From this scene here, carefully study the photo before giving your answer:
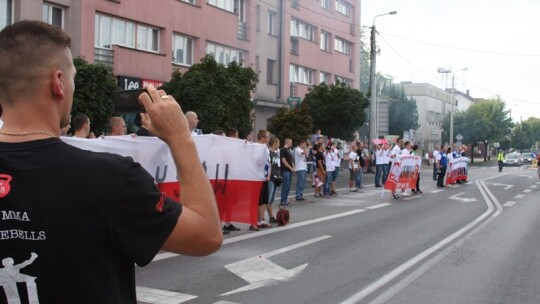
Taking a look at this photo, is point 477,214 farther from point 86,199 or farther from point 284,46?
point 284,46

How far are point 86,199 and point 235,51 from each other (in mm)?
30773

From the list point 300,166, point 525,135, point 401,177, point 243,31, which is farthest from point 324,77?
point 525,135

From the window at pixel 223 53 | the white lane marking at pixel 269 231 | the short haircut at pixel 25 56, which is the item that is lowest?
the white lane marking at pixel 269 231

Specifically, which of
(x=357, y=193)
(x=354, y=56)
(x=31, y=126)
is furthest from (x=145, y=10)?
(x=354, y=56)

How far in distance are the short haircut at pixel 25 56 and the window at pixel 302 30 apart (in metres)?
38.0

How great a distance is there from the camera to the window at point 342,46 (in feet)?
153

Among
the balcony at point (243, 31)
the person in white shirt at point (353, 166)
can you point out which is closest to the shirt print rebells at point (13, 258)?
the person in white shirt at point (353, 166)

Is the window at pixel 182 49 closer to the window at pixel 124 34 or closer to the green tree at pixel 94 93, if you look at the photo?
the window at pixel 124 34

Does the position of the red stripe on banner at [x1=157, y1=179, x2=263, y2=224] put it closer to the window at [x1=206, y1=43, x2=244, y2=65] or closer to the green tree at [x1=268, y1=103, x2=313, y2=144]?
the green tree at [x1=268, y1=103, x2=313, y2=144]

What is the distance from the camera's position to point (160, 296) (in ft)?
20.6

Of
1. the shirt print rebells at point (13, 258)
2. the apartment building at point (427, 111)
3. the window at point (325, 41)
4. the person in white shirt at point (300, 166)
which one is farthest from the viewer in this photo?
the apartment building at point (427, 111)

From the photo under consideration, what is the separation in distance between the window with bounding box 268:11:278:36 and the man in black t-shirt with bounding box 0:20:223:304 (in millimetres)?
35462

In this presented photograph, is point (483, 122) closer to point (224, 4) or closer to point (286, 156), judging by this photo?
point (224, 4)

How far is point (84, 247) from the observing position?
158 cm
